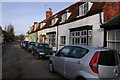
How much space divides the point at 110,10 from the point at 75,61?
8.77 m

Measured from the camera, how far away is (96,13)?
12.1 metres

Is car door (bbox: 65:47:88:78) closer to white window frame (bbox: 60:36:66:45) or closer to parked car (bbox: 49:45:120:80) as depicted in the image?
parked car (bbox: 49:45:120:80)

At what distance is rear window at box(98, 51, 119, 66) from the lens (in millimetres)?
4090

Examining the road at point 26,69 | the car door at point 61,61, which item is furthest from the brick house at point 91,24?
the car door at point 61,61

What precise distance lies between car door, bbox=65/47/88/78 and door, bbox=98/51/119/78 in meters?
0.58

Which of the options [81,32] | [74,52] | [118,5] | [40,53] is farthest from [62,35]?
[74,52]

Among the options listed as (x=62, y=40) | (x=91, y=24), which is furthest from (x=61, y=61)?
(x=62, y=40)

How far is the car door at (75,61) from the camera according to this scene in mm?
4445

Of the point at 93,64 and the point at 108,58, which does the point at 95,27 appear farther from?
the point at 93,64

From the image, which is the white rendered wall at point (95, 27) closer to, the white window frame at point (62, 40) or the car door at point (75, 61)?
the white window frame at point (62, 40)

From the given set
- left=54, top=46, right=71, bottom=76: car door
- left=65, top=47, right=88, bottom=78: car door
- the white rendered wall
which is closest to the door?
left=65, top=47, right=88, bottom=78: car door

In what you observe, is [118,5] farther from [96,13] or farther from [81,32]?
[81,32]

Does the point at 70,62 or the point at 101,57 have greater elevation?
the point at 101,57

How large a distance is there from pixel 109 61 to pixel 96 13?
8690 mm
